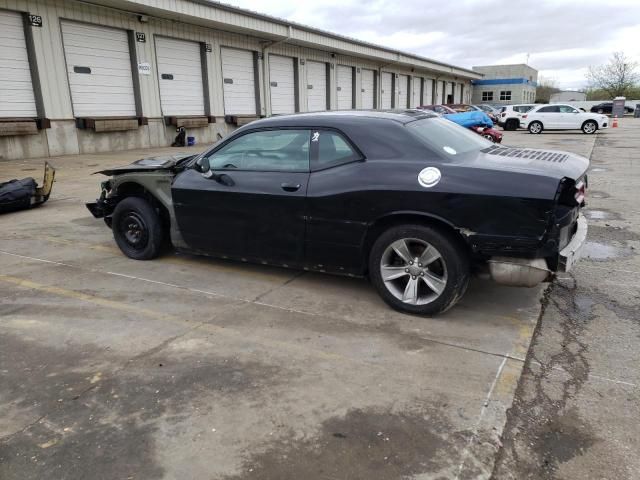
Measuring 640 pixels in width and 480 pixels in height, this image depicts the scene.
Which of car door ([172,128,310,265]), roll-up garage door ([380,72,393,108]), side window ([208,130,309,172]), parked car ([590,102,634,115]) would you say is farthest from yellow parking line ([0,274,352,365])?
parked car ([590,102,634,115])

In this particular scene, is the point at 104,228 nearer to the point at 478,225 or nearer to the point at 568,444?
the point at 478,225

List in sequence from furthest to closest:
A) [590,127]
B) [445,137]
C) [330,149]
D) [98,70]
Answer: [590,127]
[98,70]
[445,137]
[330,149]

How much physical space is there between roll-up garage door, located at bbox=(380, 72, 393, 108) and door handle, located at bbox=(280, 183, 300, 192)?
106ft

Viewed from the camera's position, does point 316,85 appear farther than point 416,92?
No

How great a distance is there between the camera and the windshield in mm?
4086

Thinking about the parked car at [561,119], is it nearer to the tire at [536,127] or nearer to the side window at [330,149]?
the tire at [536,127]

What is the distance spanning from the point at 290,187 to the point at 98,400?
7.17 ft

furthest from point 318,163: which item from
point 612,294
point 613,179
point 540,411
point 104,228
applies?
point 613,179

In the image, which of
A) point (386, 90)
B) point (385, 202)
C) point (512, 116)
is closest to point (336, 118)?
point (385, 202)

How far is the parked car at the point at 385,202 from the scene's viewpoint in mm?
3574

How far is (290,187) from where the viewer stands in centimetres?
431

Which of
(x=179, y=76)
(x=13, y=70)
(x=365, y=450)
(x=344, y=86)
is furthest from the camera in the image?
(x=344, y=86)

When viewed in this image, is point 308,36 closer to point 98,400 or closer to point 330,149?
point 330,149

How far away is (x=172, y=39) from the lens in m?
19.2
